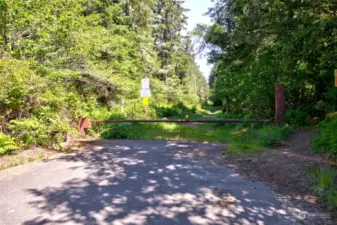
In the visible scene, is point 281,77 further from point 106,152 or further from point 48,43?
point 48,43

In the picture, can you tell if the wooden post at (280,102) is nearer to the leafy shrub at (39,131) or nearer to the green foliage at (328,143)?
the green foliage at (328,143)

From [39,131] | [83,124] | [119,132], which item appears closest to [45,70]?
[39,131]

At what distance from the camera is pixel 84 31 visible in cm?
898

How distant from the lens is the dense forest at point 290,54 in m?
6.99

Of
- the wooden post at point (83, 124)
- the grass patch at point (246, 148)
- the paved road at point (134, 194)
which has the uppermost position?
the wooden post at point (83, 124)

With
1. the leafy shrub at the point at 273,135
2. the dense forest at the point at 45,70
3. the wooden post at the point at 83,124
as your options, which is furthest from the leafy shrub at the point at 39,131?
the leafy shrub at the point at 273,135

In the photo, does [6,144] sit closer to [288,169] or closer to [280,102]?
[288,169]

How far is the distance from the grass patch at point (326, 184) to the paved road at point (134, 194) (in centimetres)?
64

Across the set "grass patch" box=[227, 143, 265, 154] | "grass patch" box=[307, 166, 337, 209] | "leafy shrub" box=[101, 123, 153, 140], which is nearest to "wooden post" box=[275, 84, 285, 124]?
"grass patch" box=[227, 143, 265, 154]

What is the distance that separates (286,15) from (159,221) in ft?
24.5

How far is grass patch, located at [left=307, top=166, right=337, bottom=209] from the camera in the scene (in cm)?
317

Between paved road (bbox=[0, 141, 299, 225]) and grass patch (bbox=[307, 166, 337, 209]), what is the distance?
2.10 feet

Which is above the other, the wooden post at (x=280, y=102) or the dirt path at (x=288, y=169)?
the wooden post at (x=280, y=102)

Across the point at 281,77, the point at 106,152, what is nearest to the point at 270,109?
the point at 281,77
